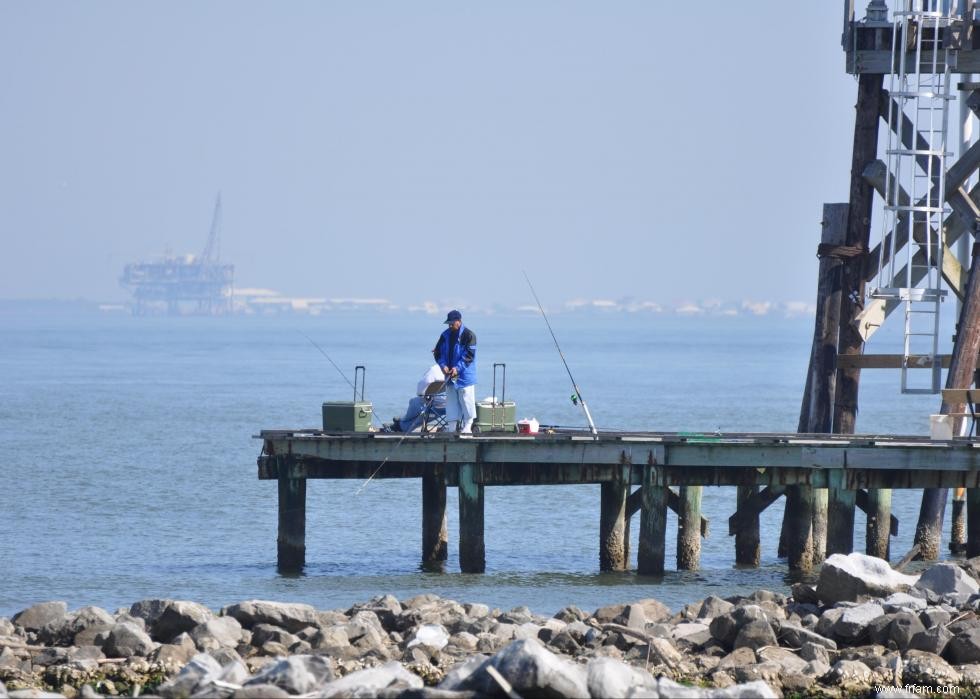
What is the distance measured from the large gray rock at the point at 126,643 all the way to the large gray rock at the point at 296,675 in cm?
227

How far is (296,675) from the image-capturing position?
13617mm

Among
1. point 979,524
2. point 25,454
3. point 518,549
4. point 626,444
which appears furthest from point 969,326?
point 25,454

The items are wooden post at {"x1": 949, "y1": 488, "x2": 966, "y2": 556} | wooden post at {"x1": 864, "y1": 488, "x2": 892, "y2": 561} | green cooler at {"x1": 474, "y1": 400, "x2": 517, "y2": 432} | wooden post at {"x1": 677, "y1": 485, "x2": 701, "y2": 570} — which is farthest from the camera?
wooden post at {"x1": 949, "y1": 488, "x2": 966, "y2": 556}

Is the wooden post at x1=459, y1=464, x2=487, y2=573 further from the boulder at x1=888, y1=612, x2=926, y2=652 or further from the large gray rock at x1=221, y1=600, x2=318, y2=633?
the boulder at x1=888, y1=612, x2=926, y2=652

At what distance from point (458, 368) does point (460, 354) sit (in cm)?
26

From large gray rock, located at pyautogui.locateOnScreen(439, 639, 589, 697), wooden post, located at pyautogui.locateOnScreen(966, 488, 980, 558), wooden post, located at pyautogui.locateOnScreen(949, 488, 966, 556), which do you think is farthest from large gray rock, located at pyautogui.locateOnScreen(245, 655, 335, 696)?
wooden post, located at pyautogui.locateOnScreen(949, 488, 966, 556)

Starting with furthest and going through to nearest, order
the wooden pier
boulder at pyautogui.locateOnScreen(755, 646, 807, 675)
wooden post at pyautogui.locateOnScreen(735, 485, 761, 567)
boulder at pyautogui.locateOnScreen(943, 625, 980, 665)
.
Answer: wooden post at pyautogui.locateOnScreen(735, 485, 761, 567) → the wooden pier → boulder at pyautogui.locateOnScreen(943, 625, 980, 665) → boulder at pyautogui.locateOnScreen(755, 646, 807, 675)

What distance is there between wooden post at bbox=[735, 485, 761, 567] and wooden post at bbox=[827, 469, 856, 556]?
2226 millimetres

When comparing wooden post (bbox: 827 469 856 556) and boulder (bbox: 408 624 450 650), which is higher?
wooden post (bbox: 827 469 856 556)

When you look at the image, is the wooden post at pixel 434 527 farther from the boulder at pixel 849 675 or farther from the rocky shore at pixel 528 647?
the boulder at pixel 849 675

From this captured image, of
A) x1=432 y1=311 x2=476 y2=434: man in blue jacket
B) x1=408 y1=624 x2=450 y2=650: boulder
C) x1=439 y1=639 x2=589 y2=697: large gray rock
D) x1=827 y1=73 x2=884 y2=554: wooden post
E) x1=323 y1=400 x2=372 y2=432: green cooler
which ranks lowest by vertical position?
x1=408 y1=624 x2=450 y2=650: boulder

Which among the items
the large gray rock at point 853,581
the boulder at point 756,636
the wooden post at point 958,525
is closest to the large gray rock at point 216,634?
the boulder at point 756,636

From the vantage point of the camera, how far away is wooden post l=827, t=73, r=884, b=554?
24078 millimetres

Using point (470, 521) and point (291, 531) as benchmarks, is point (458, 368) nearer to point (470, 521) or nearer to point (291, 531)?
point (470, 521)
